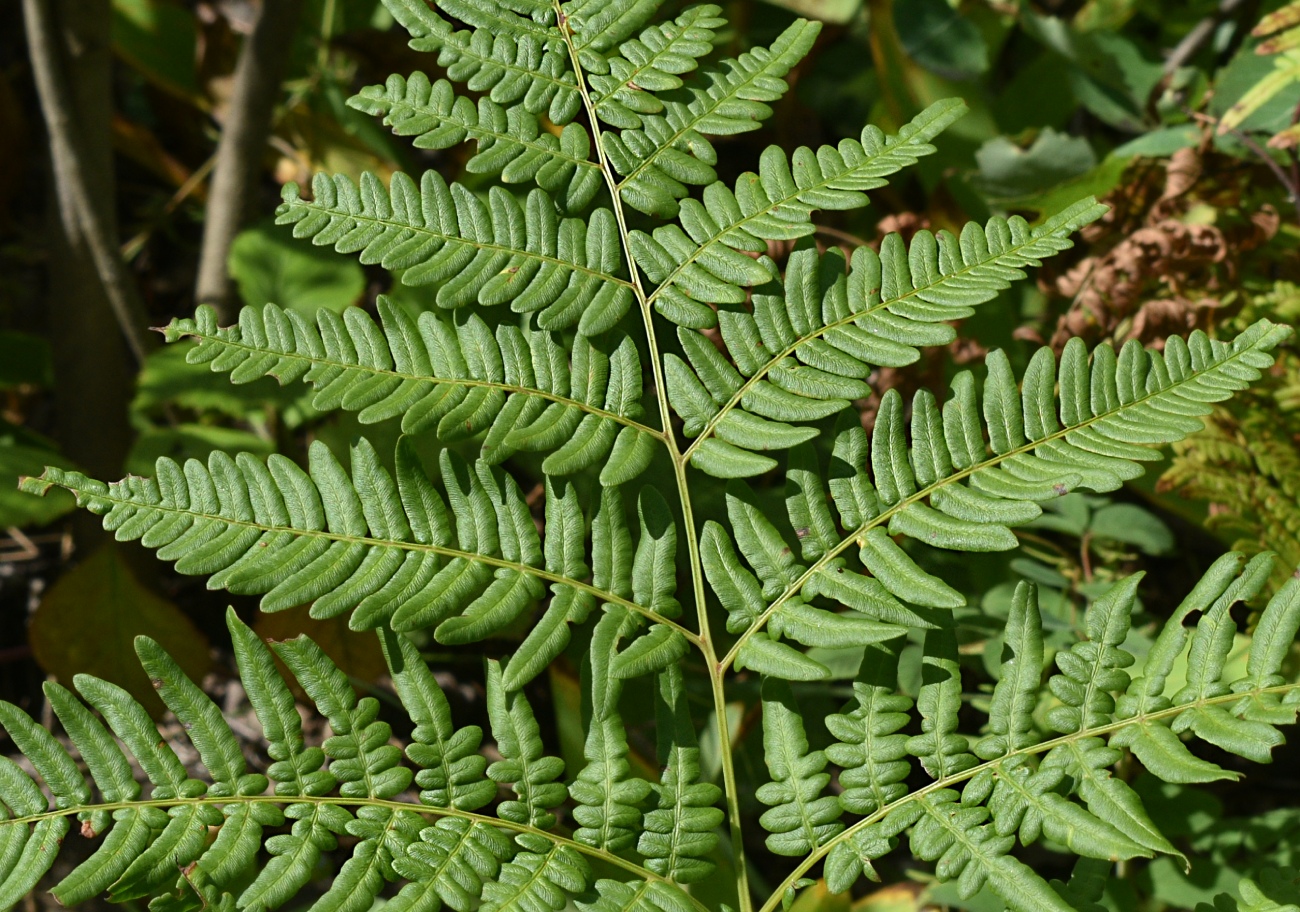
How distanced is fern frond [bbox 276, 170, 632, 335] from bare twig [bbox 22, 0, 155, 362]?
1136 millimetres

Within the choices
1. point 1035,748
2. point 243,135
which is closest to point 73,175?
point 243,135

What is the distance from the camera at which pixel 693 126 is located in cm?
114

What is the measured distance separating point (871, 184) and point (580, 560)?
46 cm

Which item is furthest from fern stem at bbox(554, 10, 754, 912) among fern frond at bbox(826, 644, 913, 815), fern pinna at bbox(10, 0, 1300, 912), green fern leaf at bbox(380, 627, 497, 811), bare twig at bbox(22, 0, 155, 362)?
bare twig at bbox(22, 0, 155, 362)

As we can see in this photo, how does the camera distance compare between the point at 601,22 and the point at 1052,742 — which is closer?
the point at 1052,742

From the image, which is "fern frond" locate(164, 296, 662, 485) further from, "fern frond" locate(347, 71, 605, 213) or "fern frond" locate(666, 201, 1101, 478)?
"fern frond" locate(347, 71, 605, 213)

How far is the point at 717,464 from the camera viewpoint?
101 cm

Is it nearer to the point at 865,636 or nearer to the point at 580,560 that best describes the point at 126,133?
the point at 580,560

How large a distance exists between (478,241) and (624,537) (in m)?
0.33

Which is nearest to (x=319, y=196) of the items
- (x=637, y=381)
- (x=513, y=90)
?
(x=513, y=90)

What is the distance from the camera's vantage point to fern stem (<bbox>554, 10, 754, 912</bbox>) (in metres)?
1.03

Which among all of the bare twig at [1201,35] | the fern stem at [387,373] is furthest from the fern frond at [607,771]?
the bare twig at [1201,35]

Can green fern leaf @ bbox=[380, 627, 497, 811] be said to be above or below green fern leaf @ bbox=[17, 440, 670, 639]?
below

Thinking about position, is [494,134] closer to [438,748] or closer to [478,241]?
[478,241]
